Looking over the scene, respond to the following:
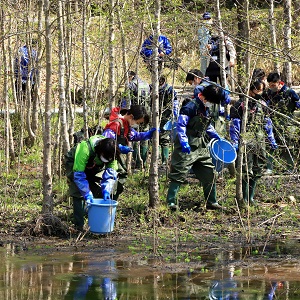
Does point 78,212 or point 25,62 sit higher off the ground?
point 25,62

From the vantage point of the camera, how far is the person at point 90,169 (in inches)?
348

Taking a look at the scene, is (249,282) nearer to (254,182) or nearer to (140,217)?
(140,217)

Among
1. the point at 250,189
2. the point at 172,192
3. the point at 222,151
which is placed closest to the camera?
the point at 222,151

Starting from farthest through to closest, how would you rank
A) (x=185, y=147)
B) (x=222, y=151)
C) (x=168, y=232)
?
(x=222, y=151), (x=185, y=147), (x=168, y=232)

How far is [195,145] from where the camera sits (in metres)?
10.5

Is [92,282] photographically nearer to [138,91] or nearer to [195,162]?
[195,162]

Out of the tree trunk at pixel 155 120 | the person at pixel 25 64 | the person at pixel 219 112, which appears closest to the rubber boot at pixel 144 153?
the person at pixel 219 112

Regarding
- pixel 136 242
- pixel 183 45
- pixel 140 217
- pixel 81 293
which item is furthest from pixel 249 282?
pixel 183 45

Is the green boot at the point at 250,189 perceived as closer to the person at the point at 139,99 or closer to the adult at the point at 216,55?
the adult at the point at 216,55

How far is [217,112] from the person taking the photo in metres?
10.4

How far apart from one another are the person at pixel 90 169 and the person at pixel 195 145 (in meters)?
1.15

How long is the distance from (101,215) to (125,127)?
4.34ft

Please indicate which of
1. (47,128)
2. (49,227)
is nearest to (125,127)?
(47,128)

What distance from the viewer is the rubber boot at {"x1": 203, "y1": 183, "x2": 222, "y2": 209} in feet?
34.8
